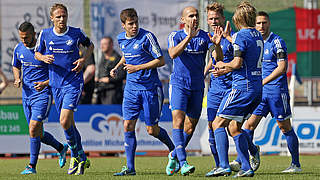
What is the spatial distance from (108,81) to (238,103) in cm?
730

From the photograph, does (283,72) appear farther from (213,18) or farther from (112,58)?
(112,58)

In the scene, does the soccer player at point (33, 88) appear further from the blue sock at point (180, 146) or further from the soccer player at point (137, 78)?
the blue sock at point (180, 146)

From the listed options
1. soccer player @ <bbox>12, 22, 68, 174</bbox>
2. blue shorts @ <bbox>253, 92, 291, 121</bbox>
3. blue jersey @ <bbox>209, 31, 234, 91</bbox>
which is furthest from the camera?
soccer player @ <bbox>12, 22, 68, 174</bbox>

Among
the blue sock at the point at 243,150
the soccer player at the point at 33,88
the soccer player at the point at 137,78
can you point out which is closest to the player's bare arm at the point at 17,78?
the soccer player at the point at 33,88

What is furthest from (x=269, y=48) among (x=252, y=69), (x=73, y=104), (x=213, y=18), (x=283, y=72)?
(x=73, y=104)

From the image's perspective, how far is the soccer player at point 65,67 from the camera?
33.5 feet

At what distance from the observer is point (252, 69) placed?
28.8ft

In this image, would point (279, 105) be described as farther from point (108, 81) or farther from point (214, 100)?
point (108, 81)

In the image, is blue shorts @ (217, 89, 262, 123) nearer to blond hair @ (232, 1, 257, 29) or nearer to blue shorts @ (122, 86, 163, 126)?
blond hair @ (232, 1, 257, 29)

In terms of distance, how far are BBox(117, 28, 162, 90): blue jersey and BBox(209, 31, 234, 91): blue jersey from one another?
37.9 inches

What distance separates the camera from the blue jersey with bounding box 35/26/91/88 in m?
10.3

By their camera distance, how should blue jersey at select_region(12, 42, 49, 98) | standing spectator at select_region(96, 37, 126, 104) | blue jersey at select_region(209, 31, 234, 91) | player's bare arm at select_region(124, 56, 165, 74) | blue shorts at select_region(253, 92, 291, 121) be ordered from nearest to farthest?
player's bare arm at select_region(124, 56, 165, 74) < blue jersey at select_region(209, 31, 234, 91) < blue shorts at select_region(253, 92, 291, 121) < blue jersey at select_region(12, 42, 49, 98) < standing spectator at select_region(96, 37, 126, 104)

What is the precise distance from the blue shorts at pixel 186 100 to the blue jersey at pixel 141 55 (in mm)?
325

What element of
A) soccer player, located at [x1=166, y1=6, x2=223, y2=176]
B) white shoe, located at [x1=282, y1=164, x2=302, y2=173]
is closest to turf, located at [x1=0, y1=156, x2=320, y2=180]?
white shoe, located at [x1=282, y1=164, x2=302, y2=173]
